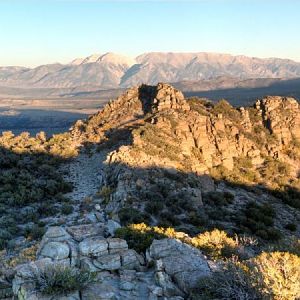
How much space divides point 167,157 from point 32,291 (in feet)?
63.7

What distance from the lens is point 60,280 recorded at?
31.6 ft

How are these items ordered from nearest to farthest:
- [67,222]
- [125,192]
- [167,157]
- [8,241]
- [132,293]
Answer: [132,293] → [8,241] → [67,222] → [125,192] → [167,157]

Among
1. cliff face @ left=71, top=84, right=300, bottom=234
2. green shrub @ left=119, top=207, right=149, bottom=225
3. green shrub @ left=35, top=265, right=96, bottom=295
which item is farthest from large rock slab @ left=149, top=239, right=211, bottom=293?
cliff face @ left=71, top=84, right=300, bottom=234

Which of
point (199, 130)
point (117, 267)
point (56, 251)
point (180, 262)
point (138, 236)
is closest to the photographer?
point (180, 262)

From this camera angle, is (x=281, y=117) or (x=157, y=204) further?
(x=281, y=117)

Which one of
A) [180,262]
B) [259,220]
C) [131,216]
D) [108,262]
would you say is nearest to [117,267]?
[108,262]

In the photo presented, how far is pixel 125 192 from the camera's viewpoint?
22.3m

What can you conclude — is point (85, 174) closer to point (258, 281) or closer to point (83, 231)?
point (83, 231)

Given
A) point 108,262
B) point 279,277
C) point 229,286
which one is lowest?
point 108,262

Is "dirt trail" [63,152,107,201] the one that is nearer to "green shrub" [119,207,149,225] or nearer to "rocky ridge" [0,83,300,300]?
"rocky ridge" [0,83,300,300]

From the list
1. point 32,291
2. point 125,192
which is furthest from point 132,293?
point 125,192

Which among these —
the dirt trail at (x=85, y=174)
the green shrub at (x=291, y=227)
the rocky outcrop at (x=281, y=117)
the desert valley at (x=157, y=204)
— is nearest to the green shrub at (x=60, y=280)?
the desert valley at (x=157, y=204)

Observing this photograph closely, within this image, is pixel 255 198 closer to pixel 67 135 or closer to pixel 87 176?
pixel 87 176

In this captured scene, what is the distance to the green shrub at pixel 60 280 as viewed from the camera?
31.4 feet
